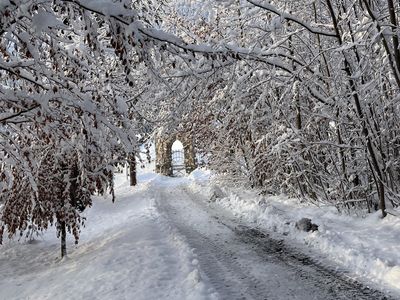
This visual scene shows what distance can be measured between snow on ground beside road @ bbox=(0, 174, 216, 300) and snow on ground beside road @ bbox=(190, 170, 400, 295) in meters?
2.35

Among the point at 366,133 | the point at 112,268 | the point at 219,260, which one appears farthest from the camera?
the point at 366,133

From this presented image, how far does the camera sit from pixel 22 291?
7.73m

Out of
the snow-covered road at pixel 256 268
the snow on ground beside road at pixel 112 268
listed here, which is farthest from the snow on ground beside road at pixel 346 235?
the snow on ground beside road at pixel 112 268

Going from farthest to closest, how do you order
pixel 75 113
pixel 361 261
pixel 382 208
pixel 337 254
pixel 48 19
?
pixel 382 208 → pixel 337 254 → pixel 361 261 → pixel 75 113 → pixel 48 19

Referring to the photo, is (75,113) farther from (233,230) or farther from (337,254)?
(233,230)

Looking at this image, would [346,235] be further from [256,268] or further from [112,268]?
[112,268]

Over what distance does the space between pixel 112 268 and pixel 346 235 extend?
4430 millimetres

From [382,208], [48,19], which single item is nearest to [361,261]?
[382,208]

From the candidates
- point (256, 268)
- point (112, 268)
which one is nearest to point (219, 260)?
point (256, 268)

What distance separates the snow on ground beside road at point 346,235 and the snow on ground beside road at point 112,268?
7.71 feet

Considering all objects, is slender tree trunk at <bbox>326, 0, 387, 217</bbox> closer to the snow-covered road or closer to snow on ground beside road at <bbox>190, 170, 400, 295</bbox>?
snow on ground beside road at <bbox>190, 170, 400, 295</bbox>

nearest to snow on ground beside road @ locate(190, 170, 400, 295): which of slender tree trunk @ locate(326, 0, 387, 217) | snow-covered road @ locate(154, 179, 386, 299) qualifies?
snow-covered road @ locate(154, 179, 386, 299)

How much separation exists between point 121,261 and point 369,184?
19.3 ft

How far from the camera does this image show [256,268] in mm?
6973
